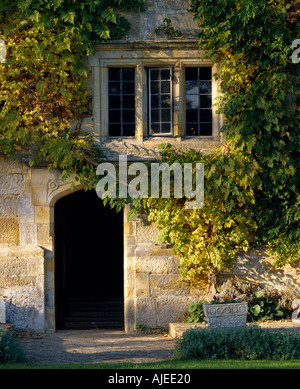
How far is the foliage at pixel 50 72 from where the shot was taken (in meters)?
10.3

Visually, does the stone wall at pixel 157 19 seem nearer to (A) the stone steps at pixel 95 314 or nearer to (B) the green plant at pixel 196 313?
(B) the green plant at pixel 196 313

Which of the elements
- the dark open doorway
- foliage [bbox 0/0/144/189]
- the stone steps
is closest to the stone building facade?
foliage [bbox 0/0/144/189]

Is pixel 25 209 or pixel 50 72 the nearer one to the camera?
pixel 50 72

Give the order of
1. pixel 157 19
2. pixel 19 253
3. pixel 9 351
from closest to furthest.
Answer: pixel 9 351, pixel 19 253, pixel 157 19

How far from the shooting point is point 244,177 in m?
10.2

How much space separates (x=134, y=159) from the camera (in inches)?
420

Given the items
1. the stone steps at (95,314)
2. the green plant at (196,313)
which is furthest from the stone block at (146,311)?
the stone steps at (95,314)

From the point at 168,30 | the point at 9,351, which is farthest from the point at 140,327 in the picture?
the point at 168,30

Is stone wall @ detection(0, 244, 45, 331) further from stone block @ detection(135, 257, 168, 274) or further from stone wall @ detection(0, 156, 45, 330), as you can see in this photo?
stone block @ detection(135, 257, 168, 274)

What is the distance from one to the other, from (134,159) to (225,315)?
2.85 m

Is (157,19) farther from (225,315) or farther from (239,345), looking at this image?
(239,345)

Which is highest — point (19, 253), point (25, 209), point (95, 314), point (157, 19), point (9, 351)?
point (157, 19)

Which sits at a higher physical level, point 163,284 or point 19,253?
point 19,253

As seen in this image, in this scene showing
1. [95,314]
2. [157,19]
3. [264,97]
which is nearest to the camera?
[264,97]
